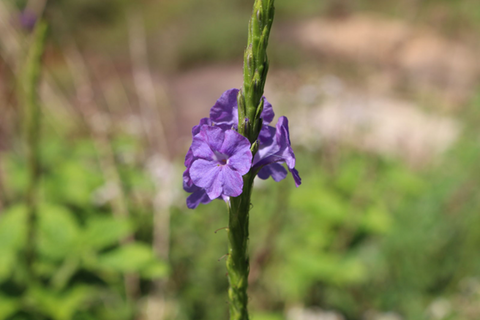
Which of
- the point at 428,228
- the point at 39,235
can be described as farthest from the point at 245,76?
the point at 428,228

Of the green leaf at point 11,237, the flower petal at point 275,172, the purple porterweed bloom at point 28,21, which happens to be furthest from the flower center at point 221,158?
the purple porterweed bloom at point 28,21

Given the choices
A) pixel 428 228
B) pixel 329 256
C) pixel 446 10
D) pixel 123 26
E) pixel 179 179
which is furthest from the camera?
pixel 123 26

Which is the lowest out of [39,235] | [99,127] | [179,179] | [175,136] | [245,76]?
[175,136]

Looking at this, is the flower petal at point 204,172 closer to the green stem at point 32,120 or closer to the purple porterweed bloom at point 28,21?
the green stem at point 32,120

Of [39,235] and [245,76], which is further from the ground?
[245,76]

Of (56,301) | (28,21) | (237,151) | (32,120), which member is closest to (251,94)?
(237,151)

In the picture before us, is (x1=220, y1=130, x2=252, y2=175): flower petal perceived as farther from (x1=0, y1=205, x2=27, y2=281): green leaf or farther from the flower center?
(x1=0, y1=205, x2=27, y2=281): green leaf

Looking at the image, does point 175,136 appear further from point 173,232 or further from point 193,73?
point 193,73

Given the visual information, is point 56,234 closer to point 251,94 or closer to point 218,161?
point 218,161
